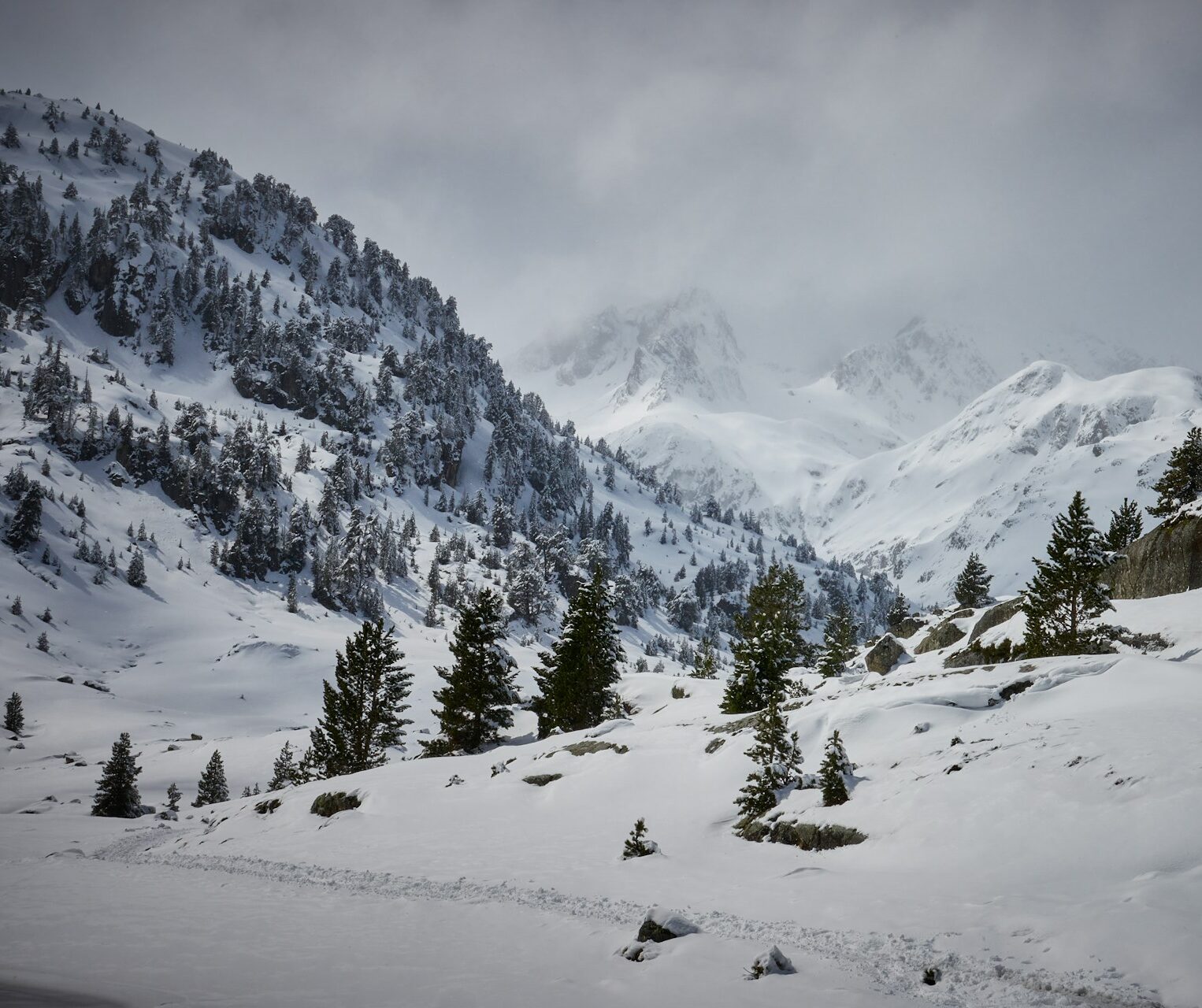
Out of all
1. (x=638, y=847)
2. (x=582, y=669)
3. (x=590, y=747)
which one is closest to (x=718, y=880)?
(x=638, y=847)

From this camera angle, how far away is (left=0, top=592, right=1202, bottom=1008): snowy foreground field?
8.09 meters

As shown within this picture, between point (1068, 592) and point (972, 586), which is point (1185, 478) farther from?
point (972, 586)

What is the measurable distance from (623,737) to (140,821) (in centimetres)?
2645

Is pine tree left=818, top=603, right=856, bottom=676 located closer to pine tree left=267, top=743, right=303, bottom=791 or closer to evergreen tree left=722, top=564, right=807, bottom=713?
evergreen tree left=722, top=564, right=807, bottom=713

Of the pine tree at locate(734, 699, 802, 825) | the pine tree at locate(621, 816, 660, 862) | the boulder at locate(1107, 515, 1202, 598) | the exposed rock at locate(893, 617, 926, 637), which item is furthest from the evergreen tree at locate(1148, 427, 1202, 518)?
the pine tree at locate(621, 816, 660, 862)

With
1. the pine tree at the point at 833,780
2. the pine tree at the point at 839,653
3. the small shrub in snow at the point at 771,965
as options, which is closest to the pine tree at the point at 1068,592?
the pine tree at the point at 839,653

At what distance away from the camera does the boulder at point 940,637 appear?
149 ft

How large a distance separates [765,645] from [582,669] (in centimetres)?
1348

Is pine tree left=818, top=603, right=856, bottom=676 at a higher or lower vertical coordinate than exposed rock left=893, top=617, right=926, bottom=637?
lower

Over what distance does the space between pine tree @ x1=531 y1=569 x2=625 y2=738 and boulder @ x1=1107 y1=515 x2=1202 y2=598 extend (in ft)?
100

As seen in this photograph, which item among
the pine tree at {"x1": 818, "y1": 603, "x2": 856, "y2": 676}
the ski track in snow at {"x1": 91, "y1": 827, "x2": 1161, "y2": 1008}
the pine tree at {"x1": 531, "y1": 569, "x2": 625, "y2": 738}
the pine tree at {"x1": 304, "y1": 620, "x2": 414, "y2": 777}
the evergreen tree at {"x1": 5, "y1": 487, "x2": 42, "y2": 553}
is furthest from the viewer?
the evergreen tree at {"x1": 5, "y1": 487, "x2": 42, "y2": 553}

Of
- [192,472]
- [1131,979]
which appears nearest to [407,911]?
[1131,979]

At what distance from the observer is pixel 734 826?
18.5 m

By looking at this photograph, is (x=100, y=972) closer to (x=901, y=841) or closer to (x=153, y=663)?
(x=901, y=841)
